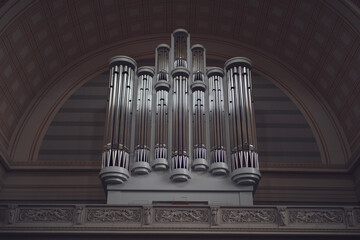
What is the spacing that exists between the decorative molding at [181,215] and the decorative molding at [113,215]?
0.51 metres

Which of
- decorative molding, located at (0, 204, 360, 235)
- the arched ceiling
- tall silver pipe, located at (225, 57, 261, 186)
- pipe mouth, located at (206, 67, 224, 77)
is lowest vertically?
decorative molding, located at (0, 204, 360, 235)

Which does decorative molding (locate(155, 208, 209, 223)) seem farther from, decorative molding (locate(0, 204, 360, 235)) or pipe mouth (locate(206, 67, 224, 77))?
pipe mouth (locate(206, 67, 224, 77))

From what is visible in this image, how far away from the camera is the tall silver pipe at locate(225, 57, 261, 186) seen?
44.6 feet

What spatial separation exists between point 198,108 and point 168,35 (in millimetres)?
4388

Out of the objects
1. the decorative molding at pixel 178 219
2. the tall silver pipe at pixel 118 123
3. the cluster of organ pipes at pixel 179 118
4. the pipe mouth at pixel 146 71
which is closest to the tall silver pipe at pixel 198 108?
the cluster of organ pipes at pixel 179 118

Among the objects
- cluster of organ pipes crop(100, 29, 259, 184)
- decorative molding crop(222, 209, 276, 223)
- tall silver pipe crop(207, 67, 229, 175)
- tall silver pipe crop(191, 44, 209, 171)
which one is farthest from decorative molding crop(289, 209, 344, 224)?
tall silver pipe crop(191, 44, 209, 171)

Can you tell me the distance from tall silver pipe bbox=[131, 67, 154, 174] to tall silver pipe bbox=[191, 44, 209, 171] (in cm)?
122

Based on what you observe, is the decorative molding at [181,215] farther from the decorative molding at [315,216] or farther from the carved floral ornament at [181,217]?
the decorative molding at [315,216]

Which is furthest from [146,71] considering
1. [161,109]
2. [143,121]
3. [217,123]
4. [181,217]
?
[181,217]

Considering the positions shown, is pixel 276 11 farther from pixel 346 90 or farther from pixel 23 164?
pixel 23 164

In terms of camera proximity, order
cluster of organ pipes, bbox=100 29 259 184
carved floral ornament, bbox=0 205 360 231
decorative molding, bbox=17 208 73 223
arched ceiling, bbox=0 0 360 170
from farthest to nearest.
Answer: arched ceiling, bbox=0 0 360 170 → cluster of organ pipes, bbox=100 29 259 184 → decorative molding, bbox=17 208 73 223 → carved floral ornament, bbox=0 205 360 231

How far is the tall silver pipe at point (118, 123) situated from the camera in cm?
1352

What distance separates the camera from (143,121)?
1463 cm

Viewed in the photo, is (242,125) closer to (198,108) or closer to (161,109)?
(198,108)
